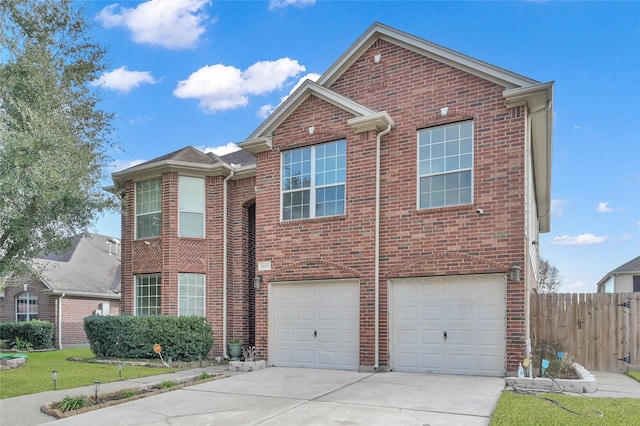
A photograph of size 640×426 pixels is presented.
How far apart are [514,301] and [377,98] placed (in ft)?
18.6

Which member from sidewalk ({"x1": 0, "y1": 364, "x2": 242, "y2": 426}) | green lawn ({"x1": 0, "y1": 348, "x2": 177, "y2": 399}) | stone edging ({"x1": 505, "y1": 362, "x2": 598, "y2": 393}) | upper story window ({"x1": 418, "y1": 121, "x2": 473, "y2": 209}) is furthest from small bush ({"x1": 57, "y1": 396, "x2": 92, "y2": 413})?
upper story window ({"x1": 418, "y1": 121, "x2": 473, "y2": 209})

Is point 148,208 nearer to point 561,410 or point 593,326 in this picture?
point 561,410

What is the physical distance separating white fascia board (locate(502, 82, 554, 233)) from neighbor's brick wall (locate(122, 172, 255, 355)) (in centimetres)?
826

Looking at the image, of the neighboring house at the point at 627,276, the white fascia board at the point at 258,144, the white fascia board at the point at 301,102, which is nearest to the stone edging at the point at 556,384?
the white fascia board at the point at 301,102

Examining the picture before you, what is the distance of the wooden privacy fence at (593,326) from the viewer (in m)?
10.8

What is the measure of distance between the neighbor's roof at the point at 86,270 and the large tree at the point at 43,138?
9482 millimetres

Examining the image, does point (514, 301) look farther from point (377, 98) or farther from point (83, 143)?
point (83, 143)

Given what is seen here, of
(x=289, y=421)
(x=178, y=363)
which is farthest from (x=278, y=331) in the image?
(x=289, y=421)

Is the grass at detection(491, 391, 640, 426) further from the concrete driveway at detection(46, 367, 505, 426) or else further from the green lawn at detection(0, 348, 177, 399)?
the green lawn at detection(0, 348, 177, 399)

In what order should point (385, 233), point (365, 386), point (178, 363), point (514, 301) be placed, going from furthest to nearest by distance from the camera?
point (178, 363) → point (385, 233) → point (514, 301) → point (365, 386)

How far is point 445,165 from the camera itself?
410 inches

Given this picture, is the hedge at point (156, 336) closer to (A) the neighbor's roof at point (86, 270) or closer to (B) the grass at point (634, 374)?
(A) the neighbor's roof at point (86, 270)

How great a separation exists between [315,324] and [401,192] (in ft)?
12.6

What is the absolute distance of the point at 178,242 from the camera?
14641 mm
